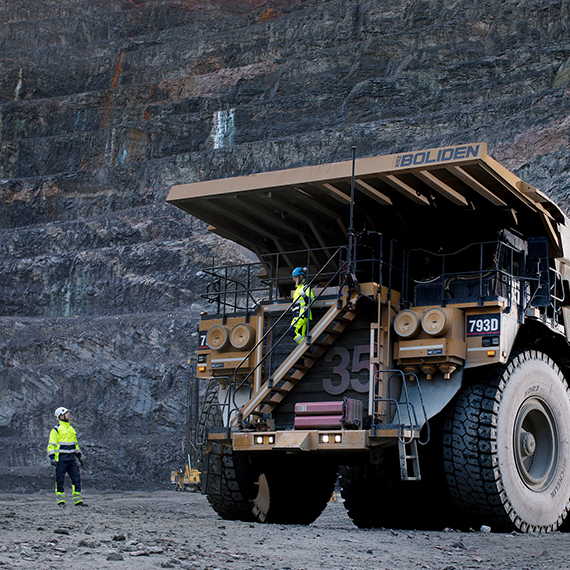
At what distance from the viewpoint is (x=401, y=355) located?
9.80m

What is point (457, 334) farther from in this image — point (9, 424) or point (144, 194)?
point (144, 194)

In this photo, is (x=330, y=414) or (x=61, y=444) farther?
(x=61, y=444)

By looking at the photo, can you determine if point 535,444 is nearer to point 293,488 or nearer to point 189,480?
point 293,488

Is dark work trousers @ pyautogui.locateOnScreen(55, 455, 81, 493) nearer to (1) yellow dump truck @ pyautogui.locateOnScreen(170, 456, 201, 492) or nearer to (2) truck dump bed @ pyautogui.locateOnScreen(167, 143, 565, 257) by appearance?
(2) truck dump bed @ pyautogui.locateOnScreen(167, 143, 565, 257)

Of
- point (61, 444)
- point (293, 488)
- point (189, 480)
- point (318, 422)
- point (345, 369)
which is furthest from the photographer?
point (189, 480)

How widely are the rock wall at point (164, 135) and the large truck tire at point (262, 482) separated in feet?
62.6

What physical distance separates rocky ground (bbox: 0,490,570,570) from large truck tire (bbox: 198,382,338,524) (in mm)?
556

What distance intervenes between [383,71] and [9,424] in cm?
2883

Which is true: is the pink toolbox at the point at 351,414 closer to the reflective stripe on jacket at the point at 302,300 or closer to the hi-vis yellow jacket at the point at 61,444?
the reflective stripe on jacket at the point at 302,300

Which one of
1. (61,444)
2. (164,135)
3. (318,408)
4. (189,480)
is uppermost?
(164,135)

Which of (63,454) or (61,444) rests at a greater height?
(61,444)

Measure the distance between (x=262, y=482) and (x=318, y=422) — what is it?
165cm

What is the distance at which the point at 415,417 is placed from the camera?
31.4ft

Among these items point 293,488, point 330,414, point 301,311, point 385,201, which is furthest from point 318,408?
point 385,201
